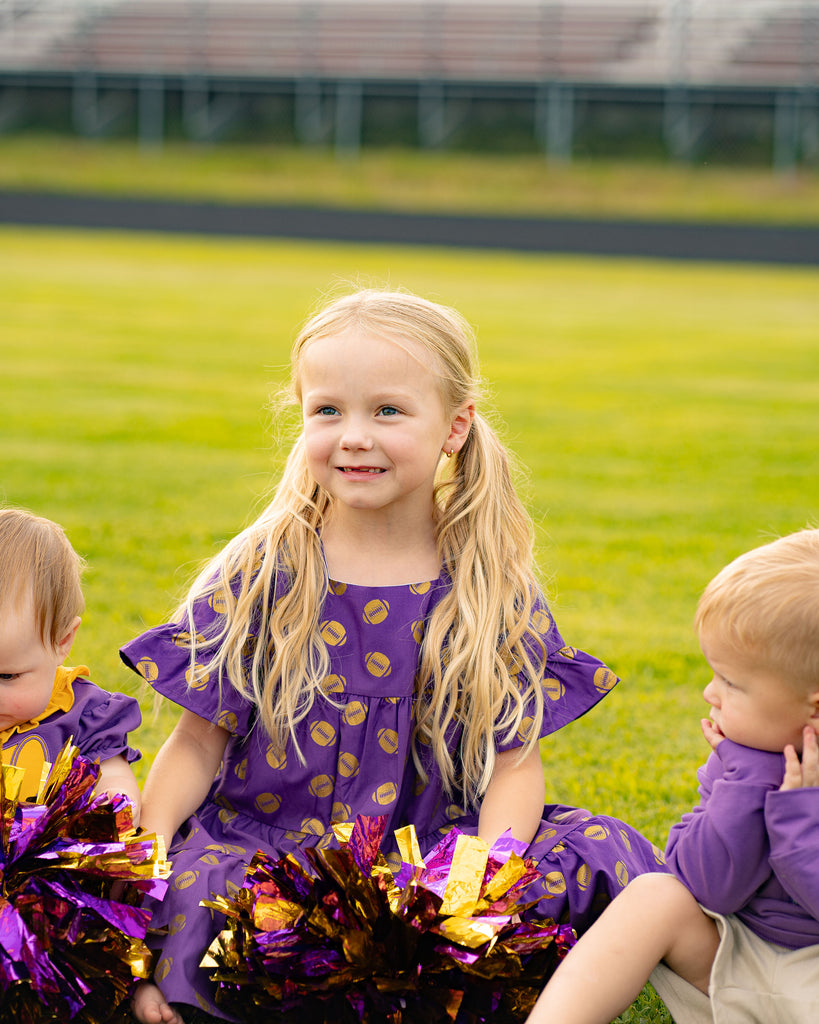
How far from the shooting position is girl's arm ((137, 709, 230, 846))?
237cm

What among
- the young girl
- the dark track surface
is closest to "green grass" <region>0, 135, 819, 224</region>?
the dark track surface

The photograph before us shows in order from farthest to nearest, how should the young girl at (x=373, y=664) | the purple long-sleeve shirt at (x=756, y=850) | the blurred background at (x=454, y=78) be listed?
the blurred background at (x=454, y=78), the young girl at (x=373, y=664), the purple long-sleeve shirt at (x=756, y=850)

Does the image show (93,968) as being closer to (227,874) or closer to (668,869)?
(227,874)

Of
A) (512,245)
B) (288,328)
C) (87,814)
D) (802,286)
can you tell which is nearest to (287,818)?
(87,814)

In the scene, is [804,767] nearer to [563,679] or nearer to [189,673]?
[563,679]

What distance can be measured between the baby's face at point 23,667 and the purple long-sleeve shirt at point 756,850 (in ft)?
3.61

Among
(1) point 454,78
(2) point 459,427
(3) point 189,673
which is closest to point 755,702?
(2) point 459,427

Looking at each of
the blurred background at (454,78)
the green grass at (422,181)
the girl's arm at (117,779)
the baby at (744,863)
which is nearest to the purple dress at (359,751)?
the girl's arm at (117,779)

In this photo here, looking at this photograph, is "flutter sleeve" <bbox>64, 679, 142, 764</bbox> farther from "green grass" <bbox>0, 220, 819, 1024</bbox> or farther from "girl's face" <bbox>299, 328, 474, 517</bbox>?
"green grass" <bbox>0, 220, 819, 1024</bbox>

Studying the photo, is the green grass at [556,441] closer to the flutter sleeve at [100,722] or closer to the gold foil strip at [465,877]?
the gold foil strip at [465,877]

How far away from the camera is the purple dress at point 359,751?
7.84 feet

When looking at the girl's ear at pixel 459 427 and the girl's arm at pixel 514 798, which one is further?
the girl's ear at pixel 459 427

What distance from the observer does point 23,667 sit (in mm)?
2295

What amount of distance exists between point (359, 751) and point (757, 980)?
770 millimetres
